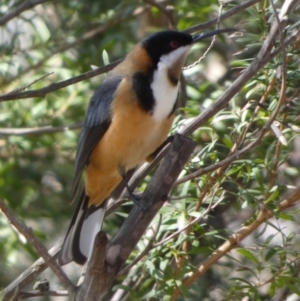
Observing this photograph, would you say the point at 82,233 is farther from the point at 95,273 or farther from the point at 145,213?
the point at 95,273

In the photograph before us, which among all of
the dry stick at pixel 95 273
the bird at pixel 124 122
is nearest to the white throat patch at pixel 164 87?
the bird at pixel 124 122

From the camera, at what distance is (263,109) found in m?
3.36

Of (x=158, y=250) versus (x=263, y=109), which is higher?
(x=263, y=109)

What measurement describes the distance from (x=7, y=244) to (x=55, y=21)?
7.38 feet

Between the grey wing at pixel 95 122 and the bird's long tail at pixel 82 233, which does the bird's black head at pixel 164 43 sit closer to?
the grey wing at pixel 95 122

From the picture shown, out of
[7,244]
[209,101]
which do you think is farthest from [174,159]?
[7,244]

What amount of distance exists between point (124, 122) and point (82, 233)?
1.92 ft

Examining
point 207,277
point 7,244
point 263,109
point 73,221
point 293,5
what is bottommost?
point 207,277

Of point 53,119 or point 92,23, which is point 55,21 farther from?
point 53,119

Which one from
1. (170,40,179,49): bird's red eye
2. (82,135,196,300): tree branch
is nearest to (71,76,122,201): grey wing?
(170,40,179,49): bird's red eye

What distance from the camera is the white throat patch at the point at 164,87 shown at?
11.9 ft

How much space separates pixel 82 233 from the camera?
384 centimetres

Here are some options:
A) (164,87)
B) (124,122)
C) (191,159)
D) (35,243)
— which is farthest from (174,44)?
(35,243)

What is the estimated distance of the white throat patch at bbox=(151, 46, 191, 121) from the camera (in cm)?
362
